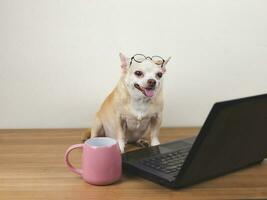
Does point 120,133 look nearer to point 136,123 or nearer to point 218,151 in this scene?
point 136,123

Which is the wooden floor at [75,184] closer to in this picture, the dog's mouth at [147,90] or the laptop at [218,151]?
the laptop at [218,151]

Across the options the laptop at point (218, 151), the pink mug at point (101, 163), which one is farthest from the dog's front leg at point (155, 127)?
the pink mug at point (101, 163)

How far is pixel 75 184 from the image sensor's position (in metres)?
0.76

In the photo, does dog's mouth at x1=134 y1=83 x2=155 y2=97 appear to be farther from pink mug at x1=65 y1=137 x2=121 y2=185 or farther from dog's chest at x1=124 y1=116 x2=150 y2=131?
pink mug at x1=65 y1=137 x2=121 y2=185

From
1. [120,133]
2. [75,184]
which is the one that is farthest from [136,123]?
[75,184]

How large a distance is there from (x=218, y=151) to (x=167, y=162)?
0.50 ft

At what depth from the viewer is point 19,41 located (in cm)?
118

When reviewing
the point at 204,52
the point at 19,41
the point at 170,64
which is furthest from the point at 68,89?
the point at 204,52

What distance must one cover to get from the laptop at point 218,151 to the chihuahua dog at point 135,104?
114mm

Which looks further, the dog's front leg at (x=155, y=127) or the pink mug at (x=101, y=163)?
the dog's front leg at (x=155, y=127)

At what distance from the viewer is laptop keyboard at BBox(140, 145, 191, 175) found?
78 cm

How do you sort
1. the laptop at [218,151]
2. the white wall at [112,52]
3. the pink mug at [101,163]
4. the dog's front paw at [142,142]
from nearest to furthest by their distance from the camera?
the laptop at [218,151], the pink mug at [101,163], the dog's front paw at [142,142], the white wall at [112,52]

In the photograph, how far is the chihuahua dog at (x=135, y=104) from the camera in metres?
0.92

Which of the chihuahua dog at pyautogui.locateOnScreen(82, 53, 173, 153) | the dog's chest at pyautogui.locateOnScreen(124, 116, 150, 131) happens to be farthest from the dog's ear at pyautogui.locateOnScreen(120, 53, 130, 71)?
the dog's chest at pyautogui.locateOnScreen(124, 116, 150, 131)
